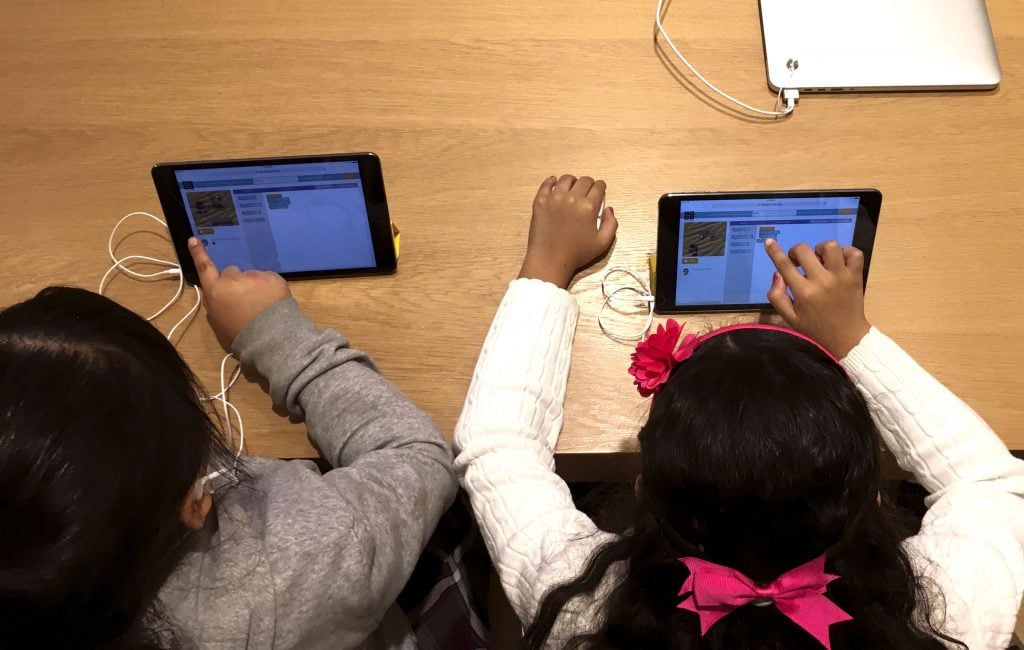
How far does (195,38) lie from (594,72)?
504 mm

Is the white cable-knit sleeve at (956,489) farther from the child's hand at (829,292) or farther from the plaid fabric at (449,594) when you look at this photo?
the plaid fabric at (449,594)

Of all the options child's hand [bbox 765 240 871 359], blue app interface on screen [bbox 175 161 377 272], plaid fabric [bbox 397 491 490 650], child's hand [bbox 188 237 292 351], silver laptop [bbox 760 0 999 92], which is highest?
silver laptop [bbox 760 0 999 92]

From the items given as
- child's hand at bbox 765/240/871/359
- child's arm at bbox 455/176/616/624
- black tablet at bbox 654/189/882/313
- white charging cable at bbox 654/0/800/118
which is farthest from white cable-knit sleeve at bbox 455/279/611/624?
white charging cable at bbox 654/0/800/118

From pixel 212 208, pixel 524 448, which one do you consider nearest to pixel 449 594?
pixel 524 448

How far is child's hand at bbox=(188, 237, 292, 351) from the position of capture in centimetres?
81

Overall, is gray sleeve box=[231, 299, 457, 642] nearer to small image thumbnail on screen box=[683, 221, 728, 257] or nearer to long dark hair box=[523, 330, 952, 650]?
long dark hair box=[523, 330, 952, 650]

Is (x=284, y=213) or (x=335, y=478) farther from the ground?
(x=284, y=213)

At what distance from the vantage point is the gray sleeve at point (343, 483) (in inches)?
23.7

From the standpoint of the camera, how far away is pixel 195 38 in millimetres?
975

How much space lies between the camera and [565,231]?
0.81 m

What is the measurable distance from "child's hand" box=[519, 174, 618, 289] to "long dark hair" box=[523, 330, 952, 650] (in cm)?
25

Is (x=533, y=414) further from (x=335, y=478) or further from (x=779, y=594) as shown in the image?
(x=779, y=594)

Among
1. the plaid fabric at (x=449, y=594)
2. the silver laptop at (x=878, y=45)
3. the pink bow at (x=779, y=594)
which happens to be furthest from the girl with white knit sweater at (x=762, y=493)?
the silver laptop at (x=878, y=45)

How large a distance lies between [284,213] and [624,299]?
0.37 metres
